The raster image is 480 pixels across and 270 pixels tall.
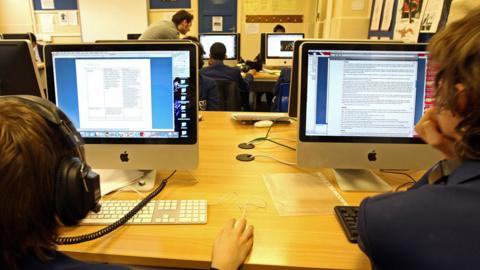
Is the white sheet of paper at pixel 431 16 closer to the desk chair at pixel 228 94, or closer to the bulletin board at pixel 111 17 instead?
the desk chair at pixel 228 94

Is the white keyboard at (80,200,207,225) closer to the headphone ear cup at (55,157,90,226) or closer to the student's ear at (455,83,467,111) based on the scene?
the headphone ear cup at (55,157,90,226)

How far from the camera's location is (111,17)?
625cm

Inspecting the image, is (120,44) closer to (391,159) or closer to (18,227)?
(18,227)

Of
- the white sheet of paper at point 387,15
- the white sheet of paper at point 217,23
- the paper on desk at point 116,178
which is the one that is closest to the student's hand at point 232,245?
the paper on desk at point 116,178

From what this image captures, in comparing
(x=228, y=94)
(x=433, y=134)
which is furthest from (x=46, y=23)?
(x=433, y=134)

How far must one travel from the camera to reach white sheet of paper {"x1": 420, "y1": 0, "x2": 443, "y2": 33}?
7.32ft

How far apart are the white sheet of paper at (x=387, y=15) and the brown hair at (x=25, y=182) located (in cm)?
335

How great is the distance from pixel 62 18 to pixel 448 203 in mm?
7079

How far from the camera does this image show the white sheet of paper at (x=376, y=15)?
11.6 ft

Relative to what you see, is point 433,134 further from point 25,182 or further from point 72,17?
point 72,17

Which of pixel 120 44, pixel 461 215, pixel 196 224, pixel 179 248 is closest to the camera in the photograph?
pixel 461 215

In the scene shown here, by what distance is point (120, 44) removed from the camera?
106 centimetres

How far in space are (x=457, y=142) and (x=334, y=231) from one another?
1.33 ft

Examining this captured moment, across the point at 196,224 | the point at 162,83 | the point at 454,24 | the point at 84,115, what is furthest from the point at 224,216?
the point at 454,24
